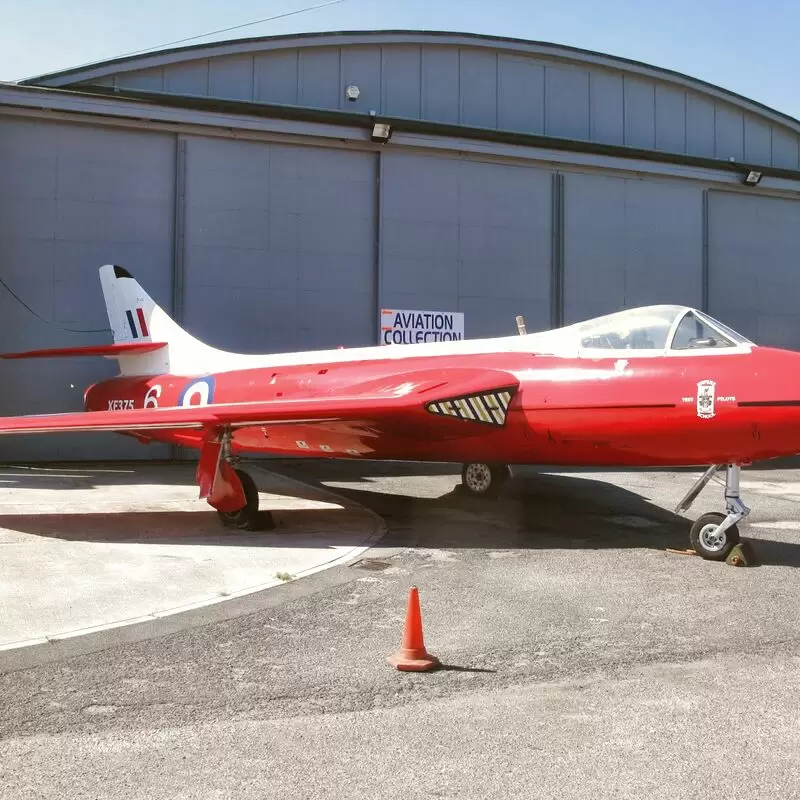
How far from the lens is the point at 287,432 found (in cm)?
1112

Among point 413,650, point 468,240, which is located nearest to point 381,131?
point 468,240

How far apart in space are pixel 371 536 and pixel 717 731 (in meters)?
5.40

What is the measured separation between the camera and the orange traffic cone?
488cm

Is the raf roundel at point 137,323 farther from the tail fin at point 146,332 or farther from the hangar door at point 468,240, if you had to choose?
the hangar door at point 468,240

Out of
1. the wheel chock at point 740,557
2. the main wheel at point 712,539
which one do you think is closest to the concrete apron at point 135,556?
the main wheel at point 712,539

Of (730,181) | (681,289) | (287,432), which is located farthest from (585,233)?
(287,432)

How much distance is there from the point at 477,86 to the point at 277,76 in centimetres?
495

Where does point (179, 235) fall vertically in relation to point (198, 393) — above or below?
above

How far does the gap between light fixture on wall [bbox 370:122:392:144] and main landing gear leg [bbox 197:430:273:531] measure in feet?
33.5

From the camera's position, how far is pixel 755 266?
21812mm

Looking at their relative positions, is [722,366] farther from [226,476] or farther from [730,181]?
[730,181]

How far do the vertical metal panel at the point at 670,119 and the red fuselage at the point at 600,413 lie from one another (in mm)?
14552

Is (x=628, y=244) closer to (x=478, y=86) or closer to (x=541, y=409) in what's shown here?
(x=478, y=86)

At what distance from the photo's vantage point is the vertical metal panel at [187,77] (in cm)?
1767
